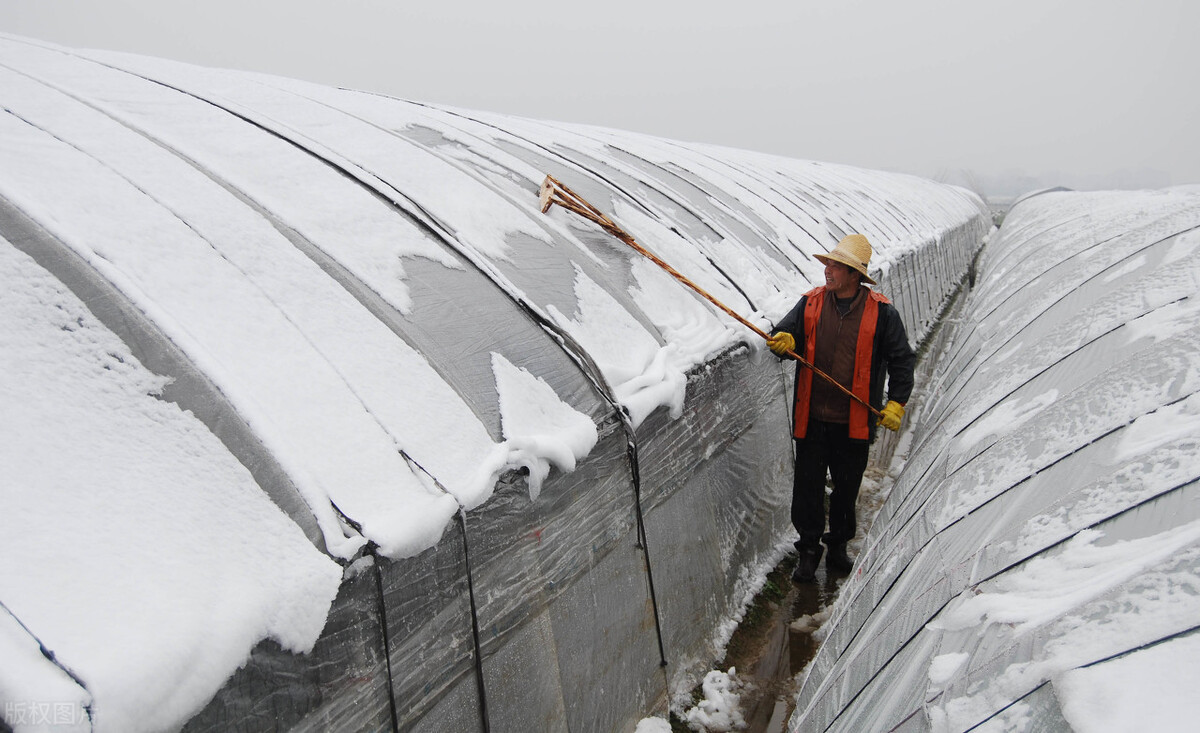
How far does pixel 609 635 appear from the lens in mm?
3074

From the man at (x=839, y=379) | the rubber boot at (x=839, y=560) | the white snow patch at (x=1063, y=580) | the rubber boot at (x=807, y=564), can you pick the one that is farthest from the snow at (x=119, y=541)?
the rubber boot at (x=839, y=560)

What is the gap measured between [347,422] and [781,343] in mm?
2982

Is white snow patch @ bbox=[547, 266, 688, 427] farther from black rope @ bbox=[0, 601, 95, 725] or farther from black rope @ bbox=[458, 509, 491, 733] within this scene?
black rope @ bbox=[0, 601, 95, 725]

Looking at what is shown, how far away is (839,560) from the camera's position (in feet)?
16.4

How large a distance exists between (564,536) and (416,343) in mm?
885

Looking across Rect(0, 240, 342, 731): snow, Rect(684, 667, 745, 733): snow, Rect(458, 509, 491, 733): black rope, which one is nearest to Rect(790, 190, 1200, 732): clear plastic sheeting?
Rect(684, 667, 745, 733): snow

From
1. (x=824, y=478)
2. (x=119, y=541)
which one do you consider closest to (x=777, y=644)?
→ (x=824, y=478)

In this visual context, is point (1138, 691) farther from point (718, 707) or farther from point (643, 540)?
point (718, 707)

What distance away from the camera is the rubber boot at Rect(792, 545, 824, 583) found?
15.9 ft

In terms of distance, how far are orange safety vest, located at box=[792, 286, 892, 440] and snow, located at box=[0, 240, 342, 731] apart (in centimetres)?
336

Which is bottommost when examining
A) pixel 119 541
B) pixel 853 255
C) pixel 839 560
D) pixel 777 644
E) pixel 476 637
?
pixel 777 644

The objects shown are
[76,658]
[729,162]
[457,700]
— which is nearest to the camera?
[76,658]

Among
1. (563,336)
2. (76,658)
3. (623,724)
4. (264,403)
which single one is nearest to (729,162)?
(563,336)

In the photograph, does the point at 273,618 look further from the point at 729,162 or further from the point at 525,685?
the point at 729,162
